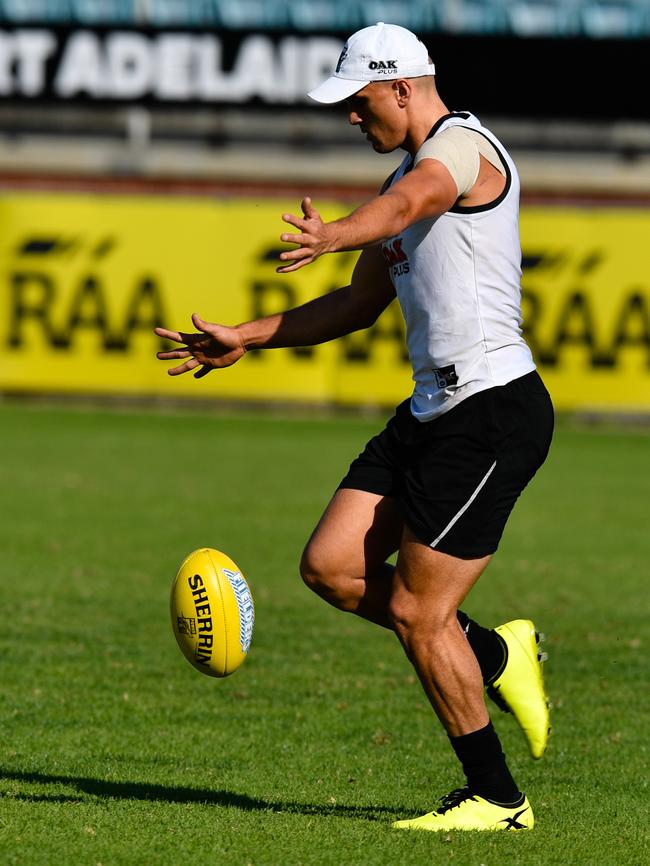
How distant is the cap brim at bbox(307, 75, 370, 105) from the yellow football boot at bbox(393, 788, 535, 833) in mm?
2351

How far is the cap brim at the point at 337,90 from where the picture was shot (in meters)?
4.92

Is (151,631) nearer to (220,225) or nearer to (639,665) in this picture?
(639,665)

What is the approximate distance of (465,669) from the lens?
5195 mm

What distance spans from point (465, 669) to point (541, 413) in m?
0.90

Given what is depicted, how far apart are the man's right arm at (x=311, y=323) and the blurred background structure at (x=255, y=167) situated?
1618 centimetres

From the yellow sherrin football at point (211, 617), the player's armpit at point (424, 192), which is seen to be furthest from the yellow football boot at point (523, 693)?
the player's armpit at point (424, 192)

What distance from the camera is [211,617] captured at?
18.1 ft

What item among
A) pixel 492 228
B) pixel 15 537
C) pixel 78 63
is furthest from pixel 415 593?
pixel 78 63

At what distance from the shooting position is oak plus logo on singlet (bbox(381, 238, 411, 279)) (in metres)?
5.16

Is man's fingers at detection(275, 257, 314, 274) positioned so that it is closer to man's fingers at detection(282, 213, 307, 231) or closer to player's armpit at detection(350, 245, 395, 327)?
man's fingers at detection(282, 213, 307, 231)

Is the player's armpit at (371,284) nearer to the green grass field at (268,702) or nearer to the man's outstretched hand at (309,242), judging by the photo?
the man's outstretched hand at (309,242)

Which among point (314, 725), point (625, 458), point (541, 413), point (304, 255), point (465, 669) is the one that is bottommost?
point (625, 458)

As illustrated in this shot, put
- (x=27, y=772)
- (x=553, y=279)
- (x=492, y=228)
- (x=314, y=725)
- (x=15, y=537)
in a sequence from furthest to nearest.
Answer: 1. (x=553, y=279)
2. (x=15, y=537)
3. (x=314, y=725)
4. (x=27, y=772)
5. (x=492, y=228)

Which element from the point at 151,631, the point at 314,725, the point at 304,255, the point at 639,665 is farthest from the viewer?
the point at 151,631
